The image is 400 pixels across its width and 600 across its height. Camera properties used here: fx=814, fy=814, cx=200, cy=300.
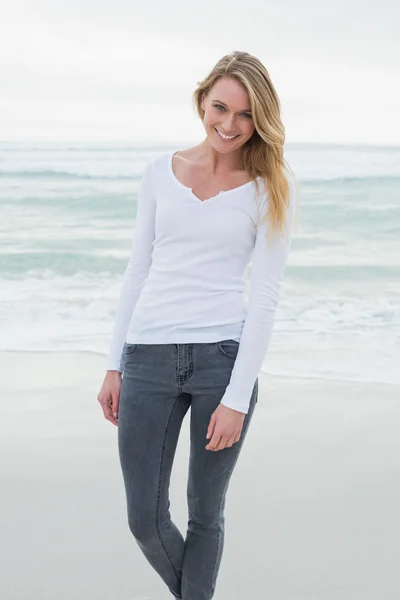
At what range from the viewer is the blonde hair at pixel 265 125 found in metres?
1.84

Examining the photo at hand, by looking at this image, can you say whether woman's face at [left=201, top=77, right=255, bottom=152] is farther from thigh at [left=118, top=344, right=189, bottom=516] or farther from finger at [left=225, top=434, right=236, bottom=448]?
finger at [left=225, top=434, right=236, bottom=448]

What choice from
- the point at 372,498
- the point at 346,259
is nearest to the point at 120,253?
the point at 346,259

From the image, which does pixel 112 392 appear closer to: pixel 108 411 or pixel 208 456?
pixel 108 411

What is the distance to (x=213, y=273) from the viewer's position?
1.91 m

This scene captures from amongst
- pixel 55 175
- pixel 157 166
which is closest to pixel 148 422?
pixel 157 166

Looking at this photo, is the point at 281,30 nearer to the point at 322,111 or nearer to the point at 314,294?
the point at 322,111

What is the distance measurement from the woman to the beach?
71cm

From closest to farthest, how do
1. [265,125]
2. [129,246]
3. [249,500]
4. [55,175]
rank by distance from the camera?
[265,125] < [249,500] < [129,246] < [55,175]

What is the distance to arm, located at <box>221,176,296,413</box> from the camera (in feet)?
6.12

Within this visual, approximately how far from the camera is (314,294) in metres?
9.29

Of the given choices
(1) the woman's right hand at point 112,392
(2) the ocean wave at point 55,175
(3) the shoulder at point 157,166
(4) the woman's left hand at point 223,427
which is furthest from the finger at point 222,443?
(2) the ocean wave at point 55,175

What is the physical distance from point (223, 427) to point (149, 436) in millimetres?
197

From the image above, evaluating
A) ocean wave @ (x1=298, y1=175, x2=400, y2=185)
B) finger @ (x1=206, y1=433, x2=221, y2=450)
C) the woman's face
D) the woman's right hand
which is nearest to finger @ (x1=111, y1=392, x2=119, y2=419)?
the woman's right hand

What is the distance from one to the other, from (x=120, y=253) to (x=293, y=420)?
8.20 m
